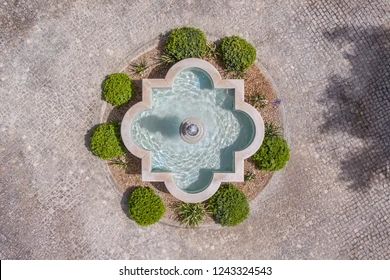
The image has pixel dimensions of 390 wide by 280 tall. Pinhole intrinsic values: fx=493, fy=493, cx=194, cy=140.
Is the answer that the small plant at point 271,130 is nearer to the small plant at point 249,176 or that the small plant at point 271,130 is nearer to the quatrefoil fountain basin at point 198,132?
the quatrefoil fountain basin at point 198,132

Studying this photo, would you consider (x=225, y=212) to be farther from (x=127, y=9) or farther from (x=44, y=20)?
(x=44, y=20)

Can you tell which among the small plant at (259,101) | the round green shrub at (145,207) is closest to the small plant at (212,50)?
the small plant at (259,101)

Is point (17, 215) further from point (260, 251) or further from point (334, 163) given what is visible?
point (334, 163)

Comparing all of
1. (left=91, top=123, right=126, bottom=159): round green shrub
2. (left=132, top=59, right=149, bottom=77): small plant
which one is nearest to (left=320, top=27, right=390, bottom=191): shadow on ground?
(left=132, top=59, right=149, bottom=77): small plant

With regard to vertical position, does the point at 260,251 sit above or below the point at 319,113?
below

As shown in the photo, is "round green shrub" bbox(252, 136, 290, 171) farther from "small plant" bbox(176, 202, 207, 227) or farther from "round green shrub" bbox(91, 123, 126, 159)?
"round green shrub" bbox(91, 123, 126, 159)

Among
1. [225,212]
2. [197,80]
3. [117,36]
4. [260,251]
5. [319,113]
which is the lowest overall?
[260,251]
